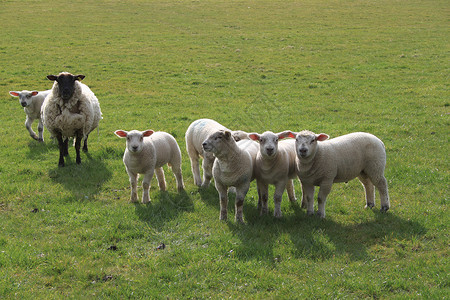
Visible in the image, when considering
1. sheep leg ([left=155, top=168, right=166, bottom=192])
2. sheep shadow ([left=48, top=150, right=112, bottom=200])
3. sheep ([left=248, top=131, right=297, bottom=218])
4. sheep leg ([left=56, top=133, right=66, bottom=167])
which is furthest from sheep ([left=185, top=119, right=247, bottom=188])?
sheep leg ([left=56, top=133, right=66, bottom=167])

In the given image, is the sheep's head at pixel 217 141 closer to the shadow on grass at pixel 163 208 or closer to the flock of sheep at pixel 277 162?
the flock of sheep at pixel 277 162

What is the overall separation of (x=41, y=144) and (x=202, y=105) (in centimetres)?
649

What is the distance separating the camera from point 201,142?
8.78m

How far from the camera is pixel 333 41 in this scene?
103 feet

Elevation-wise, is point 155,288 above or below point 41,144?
above

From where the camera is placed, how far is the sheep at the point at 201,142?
871 centimetres

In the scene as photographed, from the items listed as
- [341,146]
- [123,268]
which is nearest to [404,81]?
[341,146]

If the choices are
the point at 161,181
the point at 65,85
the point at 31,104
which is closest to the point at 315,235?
the point at 161,181

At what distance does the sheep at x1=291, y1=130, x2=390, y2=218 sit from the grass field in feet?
1.64

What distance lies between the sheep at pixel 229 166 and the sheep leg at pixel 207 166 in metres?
1.22

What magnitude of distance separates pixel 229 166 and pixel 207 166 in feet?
5.40

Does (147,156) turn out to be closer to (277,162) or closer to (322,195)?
(277,162)

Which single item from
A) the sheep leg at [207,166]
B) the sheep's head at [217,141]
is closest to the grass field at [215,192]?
the sheep leg at [207,166]

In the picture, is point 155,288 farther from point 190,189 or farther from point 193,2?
point 193,2
